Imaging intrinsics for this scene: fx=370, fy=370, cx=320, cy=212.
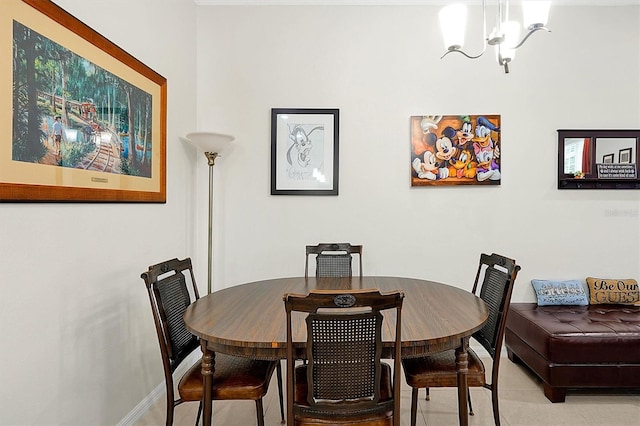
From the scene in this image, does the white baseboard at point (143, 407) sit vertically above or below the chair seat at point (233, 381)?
below

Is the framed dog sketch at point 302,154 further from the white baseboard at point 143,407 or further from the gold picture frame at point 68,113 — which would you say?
the white baseboard at point 143,407

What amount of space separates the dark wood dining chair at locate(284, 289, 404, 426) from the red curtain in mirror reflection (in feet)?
8.73

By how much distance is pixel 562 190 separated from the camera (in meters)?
3.09

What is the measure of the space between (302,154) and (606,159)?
2.51 m

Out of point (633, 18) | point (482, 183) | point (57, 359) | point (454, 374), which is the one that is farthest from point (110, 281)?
point (633, 18)

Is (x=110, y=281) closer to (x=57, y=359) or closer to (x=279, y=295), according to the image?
(x=57, y=359)

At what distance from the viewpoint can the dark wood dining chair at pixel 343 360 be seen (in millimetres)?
1285

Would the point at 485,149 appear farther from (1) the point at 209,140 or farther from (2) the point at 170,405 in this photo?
(2) the point at 170,405

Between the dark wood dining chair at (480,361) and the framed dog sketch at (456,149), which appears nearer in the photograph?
the dark wood dining chair at (480,361)

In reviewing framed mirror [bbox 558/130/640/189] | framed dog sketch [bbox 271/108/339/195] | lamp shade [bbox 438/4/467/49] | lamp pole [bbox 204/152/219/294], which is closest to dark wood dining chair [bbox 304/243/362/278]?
framed dog sketch [bbox 271/108/339/195]

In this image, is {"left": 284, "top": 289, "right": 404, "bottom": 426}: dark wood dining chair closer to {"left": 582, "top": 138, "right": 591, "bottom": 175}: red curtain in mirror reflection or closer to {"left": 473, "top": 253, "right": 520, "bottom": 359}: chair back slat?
{"left": 473, "top": 253, "right": 520, "bottom": 359}: chair back slat

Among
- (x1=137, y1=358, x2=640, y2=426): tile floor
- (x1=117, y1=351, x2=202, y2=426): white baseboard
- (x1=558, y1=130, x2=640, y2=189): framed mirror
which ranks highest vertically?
(x1=558, y1=130, x2=640, y2=189): framed mirror

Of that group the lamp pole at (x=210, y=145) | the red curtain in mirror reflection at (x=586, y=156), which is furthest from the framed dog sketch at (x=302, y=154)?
the red curtain in mirror reflection at (x=586, y=156)

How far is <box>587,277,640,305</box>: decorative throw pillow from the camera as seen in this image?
293 cm
